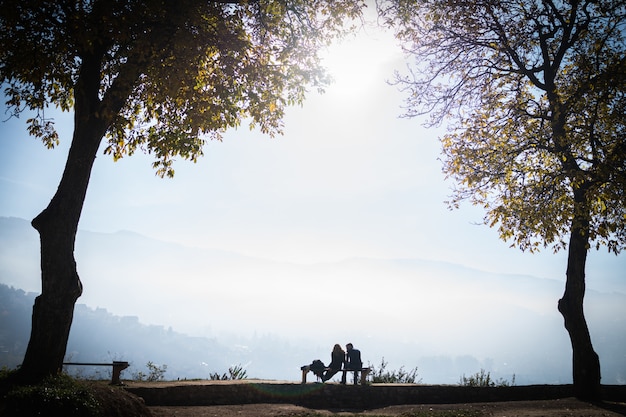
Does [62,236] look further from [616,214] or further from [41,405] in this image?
[616,214]

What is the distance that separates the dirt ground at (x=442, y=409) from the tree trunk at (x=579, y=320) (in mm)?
724

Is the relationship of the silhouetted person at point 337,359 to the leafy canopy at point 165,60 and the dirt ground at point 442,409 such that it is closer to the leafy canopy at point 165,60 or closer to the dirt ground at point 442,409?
the dirt ground at point 442,409

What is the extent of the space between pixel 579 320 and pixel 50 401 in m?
15.3

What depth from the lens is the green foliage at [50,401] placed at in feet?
23.9

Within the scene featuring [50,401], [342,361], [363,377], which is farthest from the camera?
[342,361]

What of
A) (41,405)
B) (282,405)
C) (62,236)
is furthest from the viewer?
(282,405)

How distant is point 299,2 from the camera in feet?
38.3

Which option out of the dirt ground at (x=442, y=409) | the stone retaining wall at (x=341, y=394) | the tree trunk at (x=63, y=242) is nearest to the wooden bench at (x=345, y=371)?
the stone retaining wall at (x=341, y=394)

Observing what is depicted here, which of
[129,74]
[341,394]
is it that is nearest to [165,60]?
[129,74]

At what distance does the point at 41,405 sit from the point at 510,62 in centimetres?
1739

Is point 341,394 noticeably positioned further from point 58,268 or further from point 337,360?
point 58,268

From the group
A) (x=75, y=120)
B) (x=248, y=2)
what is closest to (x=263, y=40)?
(x=248, y=2)

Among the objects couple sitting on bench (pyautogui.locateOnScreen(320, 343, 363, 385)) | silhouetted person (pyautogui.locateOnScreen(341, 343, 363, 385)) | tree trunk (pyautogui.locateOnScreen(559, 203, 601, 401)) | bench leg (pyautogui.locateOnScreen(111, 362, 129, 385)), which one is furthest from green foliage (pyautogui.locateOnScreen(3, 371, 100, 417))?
tree trunk (pyautogui.locateOnScreen(559, 203, 601, 401))

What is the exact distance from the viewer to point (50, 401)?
24.6 feet
